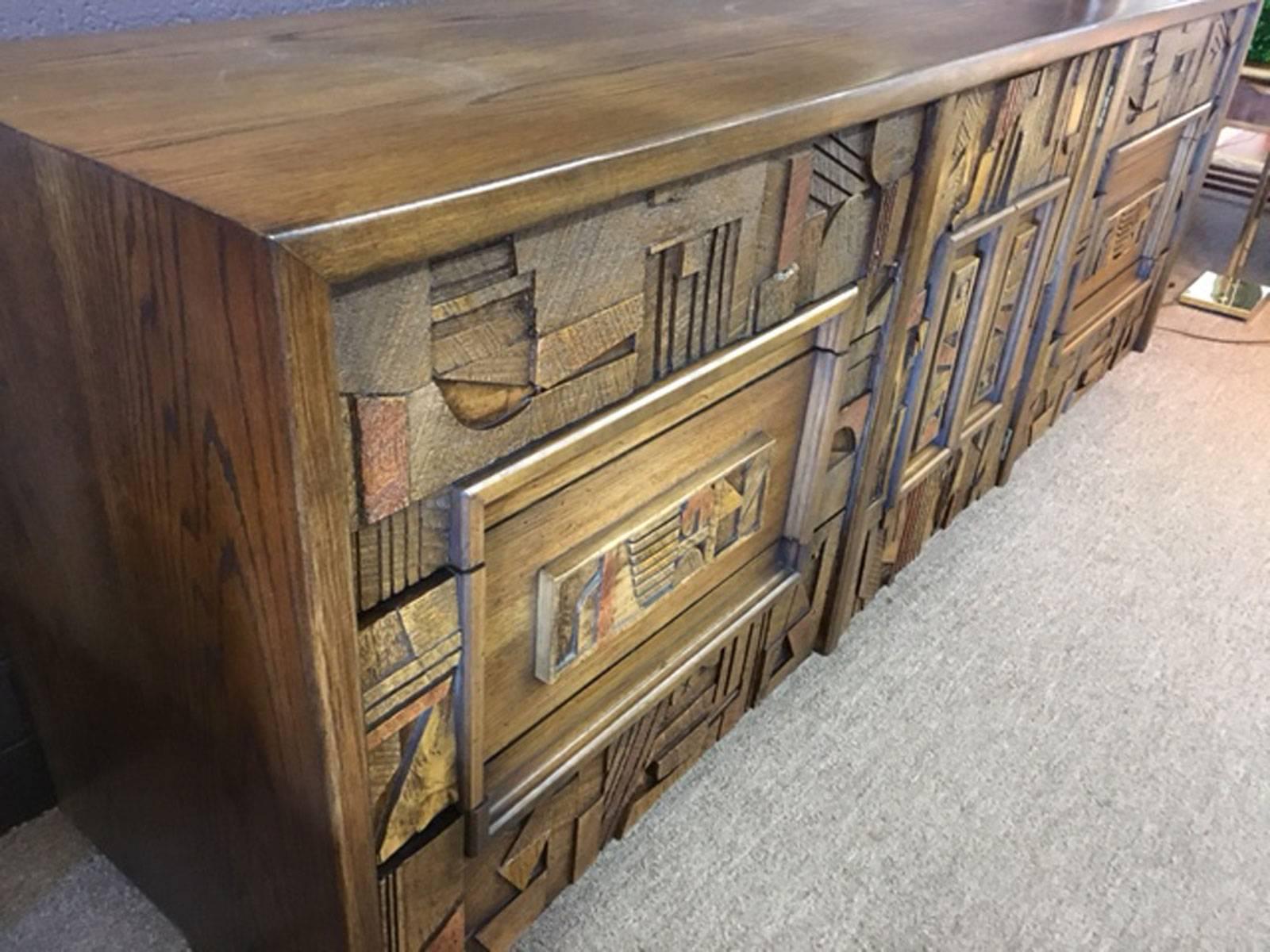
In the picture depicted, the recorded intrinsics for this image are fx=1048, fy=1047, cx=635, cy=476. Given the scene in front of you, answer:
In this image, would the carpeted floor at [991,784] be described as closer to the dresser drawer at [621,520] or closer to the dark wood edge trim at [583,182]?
the dresser drawer at [621,520]

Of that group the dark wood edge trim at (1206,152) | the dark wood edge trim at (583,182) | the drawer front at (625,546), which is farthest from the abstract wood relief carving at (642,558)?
the dark wood edge trim at (1206,152)

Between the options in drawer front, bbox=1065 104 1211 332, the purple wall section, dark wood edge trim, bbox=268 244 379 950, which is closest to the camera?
dark wood edge trim, bbox=268 244 379 950

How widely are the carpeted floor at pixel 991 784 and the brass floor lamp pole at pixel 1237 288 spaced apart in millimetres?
911

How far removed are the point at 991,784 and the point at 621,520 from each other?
70 cm

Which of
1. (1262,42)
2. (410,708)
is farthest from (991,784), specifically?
(1262,42)

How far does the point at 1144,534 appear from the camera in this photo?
Result: 1811 millimetres

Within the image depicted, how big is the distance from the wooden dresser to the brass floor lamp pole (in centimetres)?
149

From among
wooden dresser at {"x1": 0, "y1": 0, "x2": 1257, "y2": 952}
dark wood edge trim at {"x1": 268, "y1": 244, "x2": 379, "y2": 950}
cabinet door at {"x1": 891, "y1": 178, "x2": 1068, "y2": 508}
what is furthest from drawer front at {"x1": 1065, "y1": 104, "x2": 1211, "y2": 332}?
dark wood edge trim at {"x1": 268, "y1": 244, "x2": 379, "y2": 950}

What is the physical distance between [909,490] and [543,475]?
0.85 metres

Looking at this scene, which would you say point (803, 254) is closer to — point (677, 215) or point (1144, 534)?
point (677, 215)

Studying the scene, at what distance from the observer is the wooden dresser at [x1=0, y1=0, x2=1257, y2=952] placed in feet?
2.02

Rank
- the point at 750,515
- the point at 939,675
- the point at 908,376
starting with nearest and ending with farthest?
1. the point at 750,515
2. the point at 908,376
3. the point at 939,675

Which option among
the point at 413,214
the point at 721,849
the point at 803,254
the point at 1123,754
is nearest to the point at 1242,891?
the point at 1123,754

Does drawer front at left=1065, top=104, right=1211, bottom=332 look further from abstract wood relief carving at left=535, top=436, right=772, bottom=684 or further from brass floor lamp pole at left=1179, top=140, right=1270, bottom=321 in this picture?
abstract wood relief carving at left=535, top=436, right=772, bottom=684
